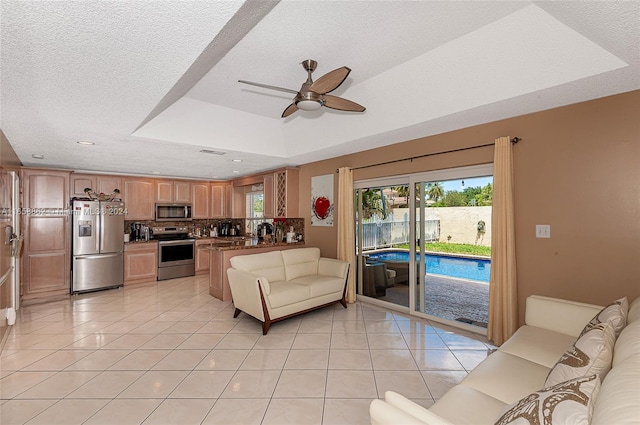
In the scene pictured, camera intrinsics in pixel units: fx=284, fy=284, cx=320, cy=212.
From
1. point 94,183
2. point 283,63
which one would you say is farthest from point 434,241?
point 94,183

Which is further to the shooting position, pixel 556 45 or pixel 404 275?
pixel 404 275

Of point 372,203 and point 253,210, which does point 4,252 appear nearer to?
point 253,210

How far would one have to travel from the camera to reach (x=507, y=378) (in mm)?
1712

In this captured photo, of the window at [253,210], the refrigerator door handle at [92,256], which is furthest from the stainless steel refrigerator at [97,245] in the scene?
the window at [253,210]

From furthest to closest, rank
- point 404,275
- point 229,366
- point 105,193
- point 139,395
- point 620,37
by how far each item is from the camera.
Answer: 1. point 105,193
2. point 404,275
3. point 229,366
4. point 139,395
5. point 620,37

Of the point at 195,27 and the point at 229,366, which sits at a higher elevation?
the point at 195,27

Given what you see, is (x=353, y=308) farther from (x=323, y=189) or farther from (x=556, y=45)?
(x=556, y=45)

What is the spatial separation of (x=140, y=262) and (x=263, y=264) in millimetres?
3533

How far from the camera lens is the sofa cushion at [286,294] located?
3660mm

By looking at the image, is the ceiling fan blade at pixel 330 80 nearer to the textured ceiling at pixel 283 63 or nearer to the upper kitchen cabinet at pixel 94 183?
the textured ceiling at pixel 283 63

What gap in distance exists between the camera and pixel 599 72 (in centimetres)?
211

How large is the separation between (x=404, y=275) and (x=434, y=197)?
1285mm

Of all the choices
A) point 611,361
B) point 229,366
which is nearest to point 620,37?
point 611,361

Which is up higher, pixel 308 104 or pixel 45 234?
pixel 308 104
